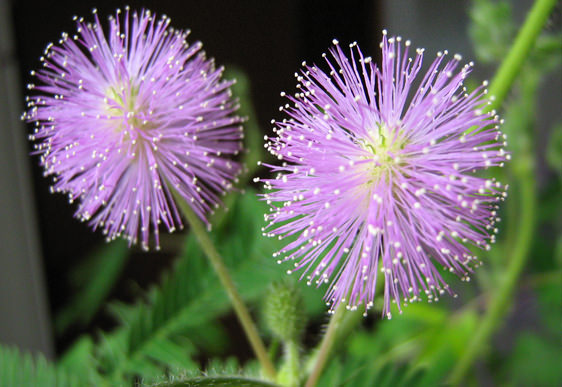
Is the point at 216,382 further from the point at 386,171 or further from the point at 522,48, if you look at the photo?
the point at 522,48

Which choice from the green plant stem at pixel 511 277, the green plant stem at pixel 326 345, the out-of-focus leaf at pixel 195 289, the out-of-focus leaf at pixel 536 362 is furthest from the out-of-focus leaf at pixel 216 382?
the out-of-focus leaf at pixel 536 362

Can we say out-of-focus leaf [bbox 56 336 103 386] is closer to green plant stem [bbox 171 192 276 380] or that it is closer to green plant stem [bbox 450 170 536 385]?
green plant stem [bbox 171 192 276 380]

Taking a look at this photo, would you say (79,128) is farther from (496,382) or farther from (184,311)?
(496,382)

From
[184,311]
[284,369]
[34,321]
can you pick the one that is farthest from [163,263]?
[284,369]

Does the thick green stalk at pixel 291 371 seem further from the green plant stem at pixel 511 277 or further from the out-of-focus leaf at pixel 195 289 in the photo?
the green plant stem at pixel 511 277

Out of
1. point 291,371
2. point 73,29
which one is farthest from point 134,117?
point 73,29
